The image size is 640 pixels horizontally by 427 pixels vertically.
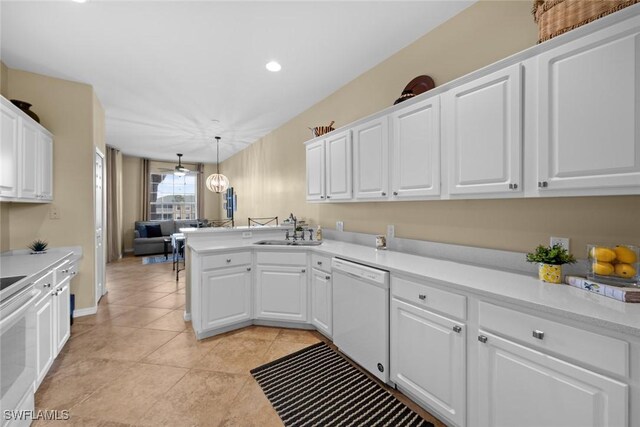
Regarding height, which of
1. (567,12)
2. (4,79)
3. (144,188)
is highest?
(4,79)

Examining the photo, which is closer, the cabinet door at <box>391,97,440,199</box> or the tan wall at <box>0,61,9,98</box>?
the cabinet door at <box>391,97,440,199</box>

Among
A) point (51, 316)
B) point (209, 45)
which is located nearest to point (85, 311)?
point (51, 316)

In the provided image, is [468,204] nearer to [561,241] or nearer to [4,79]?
[561,241]

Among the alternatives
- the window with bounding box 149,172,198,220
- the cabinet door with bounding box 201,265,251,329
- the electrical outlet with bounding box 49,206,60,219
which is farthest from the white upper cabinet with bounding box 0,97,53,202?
the window with bounding box 149,172,198,220

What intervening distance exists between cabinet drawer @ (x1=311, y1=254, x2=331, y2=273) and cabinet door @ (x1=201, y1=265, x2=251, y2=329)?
2.36 feet

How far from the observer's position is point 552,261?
1.43 metres

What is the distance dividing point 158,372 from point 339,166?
244 centimetres

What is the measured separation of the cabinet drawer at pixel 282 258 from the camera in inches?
109

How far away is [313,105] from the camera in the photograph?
12.5 feet

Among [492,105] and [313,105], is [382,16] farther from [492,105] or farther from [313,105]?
[313,105]

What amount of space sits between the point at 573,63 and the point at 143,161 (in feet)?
29.7

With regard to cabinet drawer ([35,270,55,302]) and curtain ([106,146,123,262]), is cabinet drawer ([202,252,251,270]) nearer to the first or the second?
cabinet drawer ([35,270,55,302])

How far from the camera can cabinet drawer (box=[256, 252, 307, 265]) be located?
9.05 feet

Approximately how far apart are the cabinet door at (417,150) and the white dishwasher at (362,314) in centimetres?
70
